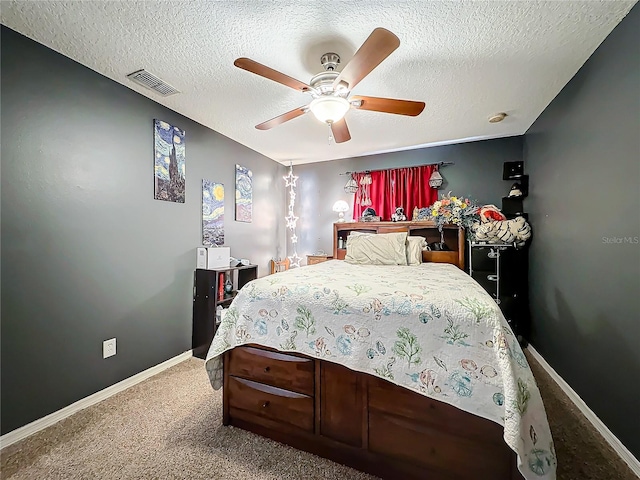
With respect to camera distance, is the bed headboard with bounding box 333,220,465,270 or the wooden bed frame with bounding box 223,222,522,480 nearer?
the wooden bed frame with bounding box 223,222,522,480

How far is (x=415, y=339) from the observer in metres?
1.26

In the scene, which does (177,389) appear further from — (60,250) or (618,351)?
(618,351)

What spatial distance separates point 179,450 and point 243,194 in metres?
2.85

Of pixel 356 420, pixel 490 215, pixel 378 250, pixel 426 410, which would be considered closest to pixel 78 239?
pixel 356 420

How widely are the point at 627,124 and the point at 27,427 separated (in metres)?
4.01

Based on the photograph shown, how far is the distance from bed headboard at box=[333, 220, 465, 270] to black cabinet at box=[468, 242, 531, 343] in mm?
290

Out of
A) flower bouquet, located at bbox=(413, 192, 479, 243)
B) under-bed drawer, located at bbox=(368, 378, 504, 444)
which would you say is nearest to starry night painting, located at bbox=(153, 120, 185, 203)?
under-bed drawer, located at bbox=(368, 378, 504, 444)

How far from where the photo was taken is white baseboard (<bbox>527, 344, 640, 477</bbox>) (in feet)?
4.69

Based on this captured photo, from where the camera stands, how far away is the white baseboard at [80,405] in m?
1.60

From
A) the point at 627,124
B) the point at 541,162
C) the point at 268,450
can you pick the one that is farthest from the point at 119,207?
the point at 541,162

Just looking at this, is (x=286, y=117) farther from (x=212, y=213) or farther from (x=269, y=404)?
(x=269, y=404)

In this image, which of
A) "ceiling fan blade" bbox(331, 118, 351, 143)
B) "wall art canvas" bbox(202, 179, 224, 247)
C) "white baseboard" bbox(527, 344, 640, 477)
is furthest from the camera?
"wall art canvas" bbox(202, 179, 224, 247)

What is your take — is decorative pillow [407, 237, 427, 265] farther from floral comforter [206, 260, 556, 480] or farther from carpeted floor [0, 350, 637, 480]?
carpeted floor [0, 350, 637, 480]

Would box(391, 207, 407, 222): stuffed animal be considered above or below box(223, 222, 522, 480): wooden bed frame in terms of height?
above
